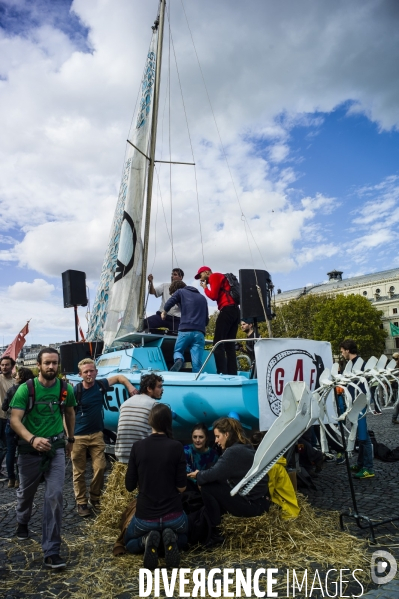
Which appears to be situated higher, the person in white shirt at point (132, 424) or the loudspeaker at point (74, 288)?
the loudspeaker at point (74, 288)

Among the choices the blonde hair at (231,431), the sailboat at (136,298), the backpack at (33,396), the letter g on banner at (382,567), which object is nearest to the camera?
the letter g on banner at (382,567)

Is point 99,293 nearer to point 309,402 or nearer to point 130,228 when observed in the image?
point 130,228

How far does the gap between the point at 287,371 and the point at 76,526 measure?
2839mm

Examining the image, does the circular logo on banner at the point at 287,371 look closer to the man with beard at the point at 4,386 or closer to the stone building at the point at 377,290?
the man with beard at the point at 4,386

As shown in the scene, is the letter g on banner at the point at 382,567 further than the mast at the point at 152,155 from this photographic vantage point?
No

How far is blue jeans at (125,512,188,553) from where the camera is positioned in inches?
161

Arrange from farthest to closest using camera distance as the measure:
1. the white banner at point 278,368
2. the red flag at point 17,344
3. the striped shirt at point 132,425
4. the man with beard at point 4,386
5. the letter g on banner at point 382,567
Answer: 1. the red flag at point 17,344
2. the man with beard at point 4,386
3. the white banner at point 278,368
4. the striped shirt at point 132,425
5. the letter g on banner at point 382,567

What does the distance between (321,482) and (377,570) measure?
3.36 metres

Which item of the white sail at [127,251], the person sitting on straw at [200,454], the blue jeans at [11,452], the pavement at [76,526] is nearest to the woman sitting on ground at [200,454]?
the person sitting on straw at [200,454]

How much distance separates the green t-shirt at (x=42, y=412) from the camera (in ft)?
15.0

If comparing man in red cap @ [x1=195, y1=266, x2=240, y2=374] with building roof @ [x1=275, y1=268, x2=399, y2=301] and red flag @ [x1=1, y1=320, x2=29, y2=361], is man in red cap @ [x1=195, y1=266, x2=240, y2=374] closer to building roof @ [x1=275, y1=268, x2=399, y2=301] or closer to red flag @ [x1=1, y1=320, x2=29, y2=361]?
red flag @ [x1=1, y1=320, x2=29, y2=361]

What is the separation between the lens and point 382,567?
12.6 ft

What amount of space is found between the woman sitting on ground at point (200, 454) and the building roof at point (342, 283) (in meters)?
94.2

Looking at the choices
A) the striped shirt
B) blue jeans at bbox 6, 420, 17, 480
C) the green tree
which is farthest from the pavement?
the green tree
